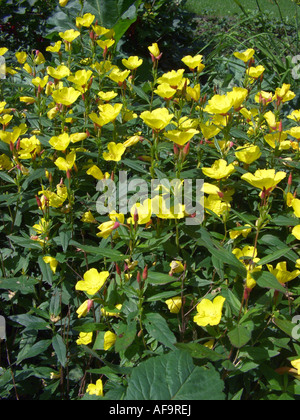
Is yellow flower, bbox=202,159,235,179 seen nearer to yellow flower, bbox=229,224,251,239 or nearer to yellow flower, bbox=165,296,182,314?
yellow flower, bbox=229,224,251,239

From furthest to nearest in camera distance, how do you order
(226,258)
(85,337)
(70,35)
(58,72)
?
(70,35) < (58,72) < (85,337) < (226,258)

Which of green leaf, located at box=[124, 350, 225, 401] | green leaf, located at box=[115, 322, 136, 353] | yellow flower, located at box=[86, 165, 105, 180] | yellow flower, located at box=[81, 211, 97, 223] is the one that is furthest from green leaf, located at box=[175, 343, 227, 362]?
yellow flower, located at box=[86, 165, 105, 180]

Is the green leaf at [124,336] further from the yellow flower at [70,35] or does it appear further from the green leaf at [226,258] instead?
the yellow flower at [70,35]

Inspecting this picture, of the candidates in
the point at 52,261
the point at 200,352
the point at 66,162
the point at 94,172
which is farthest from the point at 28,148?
the point at 200,352

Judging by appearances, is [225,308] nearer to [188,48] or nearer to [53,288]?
[53,288]

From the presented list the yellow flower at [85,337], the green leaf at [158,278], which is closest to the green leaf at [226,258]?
the green leaf at [158,278]

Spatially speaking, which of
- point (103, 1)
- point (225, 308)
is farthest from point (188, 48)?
point (225, 308)

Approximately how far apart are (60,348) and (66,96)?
1.05 m

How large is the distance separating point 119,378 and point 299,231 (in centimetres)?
75

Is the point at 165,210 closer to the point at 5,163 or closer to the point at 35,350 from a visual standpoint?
the point at 35,350

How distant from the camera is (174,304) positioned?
4.63ft

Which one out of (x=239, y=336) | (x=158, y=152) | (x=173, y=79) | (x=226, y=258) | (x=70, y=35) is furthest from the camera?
(x=70, y=35)

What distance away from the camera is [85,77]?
181 cm

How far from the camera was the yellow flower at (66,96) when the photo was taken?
5.88ft
